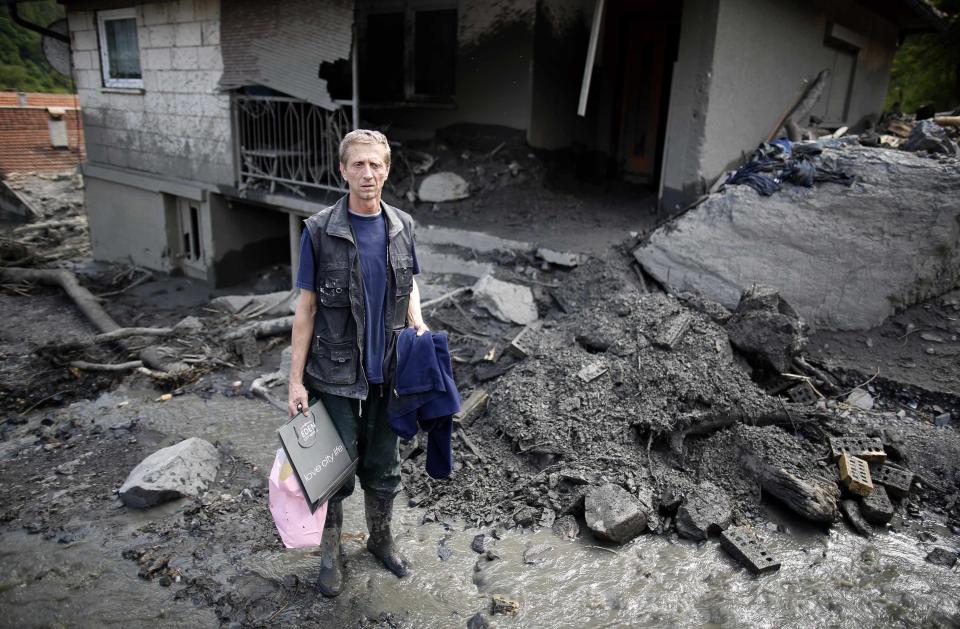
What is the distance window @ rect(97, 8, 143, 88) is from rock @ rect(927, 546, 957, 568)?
37.4 ft

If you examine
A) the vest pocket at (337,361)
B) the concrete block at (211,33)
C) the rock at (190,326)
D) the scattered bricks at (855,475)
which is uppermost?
the concrete block at (211,33)

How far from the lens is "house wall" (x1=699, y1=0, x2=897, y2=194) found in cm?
661

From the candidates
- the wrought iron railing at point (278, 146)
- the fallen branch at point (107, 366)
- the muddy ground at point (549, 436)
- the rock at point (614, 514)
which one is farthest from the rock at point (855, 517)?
the wrought iron railing at point (278, 146)

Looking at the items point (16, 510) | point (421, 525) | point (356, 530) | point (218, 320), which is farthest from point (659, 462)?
point (218, 320)

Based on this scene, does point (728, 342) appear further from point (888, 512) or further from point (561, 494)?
point (561, 494)

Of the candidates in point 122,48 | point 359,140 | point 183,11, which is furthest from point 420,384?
point 122,48

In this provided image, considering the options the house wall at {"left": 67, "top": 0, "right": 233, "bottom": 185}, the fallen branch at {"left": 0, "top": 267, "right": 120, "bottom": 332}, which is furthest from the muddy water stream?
the house wall at {"left": 67, "top": 0, "right": 233, "bottom": 185}

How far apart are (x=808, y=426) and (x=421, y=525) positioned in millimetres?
2581

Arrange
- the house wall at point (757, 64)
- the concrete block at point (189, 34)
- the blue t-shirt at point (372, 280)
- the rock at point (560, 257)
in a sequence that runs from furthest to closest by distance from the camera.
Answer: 1. the concrete block at point (189, 34)
2. the house wall at point (757, 64)
3. the rock at point (560, 257)
4. the blue t-shirt at point (372, 280)

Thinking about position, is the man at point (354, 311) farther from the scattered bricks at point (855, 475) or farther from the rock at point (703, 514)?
the scattered bricks at point (855, 475)

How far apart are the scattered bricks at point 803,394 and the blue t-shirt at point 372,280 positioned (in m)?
3.30

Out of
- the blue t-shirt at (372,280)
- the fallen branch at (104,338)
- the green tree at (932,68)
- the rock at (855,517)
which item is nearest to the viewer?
the blue t-shirt at (372,280)

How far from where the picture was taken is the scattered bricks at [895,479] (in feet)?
12.0

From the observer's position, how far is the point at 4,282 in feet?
30.1
